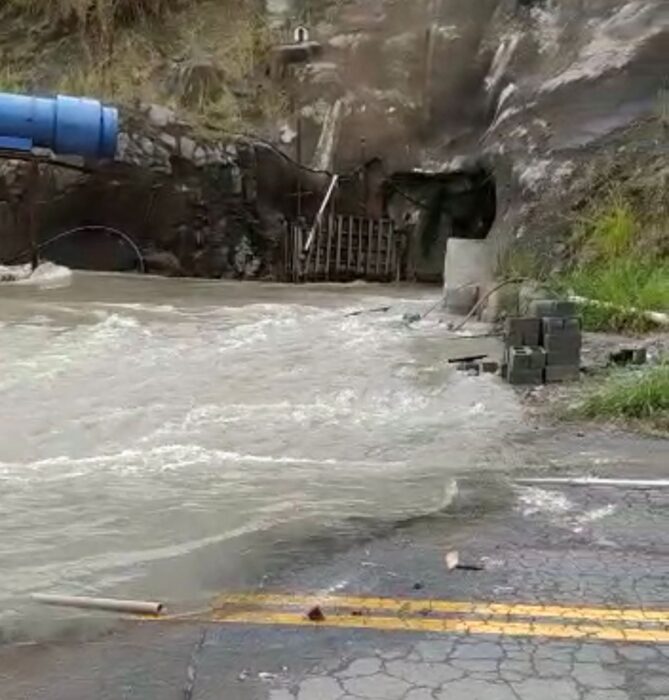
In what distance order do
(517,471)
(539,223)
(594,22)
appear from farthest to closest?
(594,22) → (539,223) → (517,471)

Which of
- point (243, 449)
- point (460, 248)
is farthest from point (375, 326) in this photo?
point (243, 449)

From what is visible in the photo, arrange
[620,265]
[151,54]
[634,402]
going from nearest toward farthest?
[634,402] < [620,265] < [151,54]

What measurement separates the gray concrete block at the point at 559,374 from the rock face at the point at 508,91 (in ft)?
15.4

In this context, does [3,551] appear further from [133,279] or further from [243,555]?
[133,279]

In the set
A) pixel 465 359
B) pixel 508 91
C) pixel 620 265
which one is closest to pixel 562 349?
pixel 465 359

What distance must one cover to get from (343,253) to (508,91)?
396 cm

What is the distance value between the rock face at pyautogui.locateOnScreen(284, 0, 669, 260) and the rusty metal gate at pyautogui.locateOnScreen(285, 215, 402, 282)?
3.46 feet

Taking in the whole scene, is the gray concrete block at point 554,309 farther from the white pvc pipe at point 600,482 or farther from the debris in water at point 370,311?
the debris in water at point 370,311

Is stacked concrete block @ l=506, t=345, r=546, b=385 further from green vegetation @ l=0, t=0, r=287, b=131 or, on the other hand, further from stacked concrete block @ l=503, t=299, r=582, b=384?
green vegetation @ l=0, t=0, r=287, b=131

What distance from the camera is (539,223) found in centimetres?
1321

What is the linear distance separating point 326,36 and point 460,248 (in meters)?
8.09

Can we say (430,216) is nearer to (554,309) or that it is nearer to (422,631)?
(554,309)

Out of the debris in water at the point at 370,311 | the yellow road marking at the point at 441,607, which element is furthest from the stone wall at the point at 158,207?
the yellow road marking at the point at 441,607

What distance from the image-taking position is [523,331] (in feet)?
27.7
